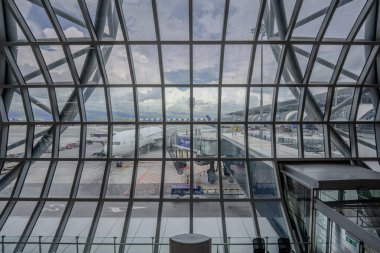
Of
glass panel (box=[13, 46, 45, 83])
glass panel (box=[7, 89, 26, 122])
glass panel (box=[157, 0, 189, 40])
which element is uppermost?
glass panel (box=[157, 0, 189, 40])

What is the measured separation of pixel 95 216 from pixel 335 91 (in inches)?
322

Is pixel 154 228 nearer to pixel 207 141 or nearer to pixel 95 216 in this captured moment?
pixel 95 216

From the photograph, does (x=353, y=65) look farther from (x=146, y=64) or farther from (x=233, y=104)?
(x=146, y=64)

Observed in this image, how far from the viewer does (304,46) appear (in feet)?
26.2

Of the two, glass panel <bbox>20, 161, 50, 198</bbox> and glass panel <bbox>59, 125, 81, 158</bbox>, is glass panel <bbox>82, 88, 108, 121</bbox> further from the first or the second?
glass panel <bbox>20, 161, 50, 198</bbox>

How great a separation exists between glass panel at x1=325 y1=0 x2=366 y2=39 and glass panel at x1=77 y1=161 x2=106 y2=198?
7.84 m

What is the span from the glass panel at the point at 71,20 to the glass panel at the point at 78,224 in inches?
190

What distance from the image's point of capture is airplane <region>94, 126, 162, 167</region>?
892cm

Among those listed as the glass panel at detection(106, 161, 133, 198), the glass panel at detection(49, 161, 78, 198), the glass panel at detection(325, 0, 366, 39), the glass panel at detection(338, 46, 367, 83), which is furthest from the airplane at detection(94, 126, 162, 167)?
the glass panel at detection(338, 46, 367, 83)

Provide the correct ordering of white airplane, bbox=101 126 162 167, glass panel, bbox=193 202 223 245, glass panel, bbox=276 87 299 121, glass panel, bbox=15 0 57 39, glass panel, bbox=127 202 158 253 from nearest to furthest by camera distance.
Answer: glass panel, bbox=127 202 158 253
glass panel, bbox=15 0 57 39
glass panel, bbox=193 202 223 245
glass panel, bbox=276 87 299 121
white airplane, bbox=101 126 162 167

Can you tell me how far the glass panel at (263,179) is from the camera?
829 centimetres

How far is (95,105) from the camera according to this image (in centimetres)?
883

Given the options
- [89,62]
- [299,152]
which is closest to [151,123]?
[89,62]

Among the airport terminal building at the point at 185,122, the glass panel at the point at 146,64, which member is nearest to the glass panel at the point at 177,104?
the airport terminal building at the point at 185,122
